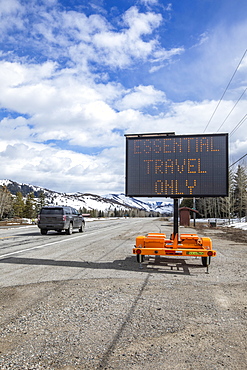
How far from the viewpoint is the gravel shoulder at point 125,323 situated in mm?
3207

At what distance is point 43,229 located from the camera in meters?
20.8

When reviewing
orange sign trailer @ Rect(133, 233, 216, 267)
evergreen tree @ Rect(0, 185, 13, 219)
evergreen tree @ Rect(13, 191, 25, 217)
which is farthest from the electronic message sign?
evergreen tree @ Rect(13, 191, 25, 217)

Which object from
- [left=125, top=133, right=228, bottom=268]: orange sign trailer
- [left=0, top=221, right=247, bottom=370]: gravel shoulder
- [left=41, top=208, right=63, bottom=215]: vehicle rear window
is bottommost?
[left=0, top=221, right=247, bottom=370]: gravel shoulder

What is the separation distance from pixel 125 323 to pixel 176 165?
6.12 meters

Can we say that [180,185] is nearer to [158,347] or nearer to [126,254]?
[126,254]

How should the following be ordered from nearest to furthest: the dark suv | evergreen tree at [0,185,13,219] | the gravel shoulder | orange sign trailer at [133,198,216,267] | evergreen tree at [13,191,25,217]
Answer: the gravel shoulder < orange sign trailer at [133,198,216,267] < the dark suv < evergreen tree at [0,185,13,219] < evergreen tree at [13,191,25,217]

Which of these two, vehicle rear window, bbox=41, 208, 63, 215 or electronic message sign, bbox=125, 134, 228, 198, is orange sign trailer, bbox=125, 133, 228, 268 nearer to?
electronic message sign, bbox=125, 134, 228, 198

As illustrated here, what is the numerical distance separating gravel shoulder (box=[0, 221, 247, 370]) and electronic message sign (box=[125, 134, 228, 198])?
3.00m

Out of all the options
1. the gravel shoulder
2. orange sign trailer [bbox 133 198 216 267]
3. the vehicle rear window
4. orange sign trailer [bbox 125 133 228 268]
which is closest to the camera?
the gravel shoulder

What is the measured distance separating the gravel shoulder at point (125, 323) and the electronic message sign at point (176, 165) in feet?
9.84

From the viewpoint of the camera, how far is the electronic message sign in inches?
369

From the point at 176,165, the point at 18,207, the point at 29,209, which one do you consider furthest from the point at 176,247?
the point at 18,207

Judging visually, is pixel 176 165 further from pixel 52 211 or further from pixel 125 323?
pixel 52 211

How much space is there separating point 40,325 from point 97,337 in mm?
880
